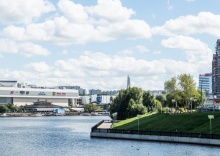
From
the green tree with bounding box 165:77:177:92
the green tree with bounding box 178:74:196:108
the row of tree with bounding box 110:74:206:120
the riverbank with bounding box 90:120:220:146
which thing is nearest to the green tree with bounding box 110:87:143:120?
the row of tree with bounding box 110:74:206:120

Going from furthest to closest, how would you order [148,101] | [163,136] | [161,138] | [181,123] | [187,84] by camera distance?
[187,84], [148,101], [181,123], [161,138], [163,136]

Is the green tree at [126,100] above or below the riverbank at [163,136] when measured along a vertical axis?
above

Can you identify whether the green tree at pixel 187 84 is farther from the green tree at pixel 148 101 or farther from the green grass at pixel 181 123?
the green grass at pixel 181 123

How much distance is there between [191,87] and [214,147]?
306 ft

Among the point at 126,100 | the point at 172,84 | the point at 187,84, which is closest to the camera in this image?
the point at 126,100

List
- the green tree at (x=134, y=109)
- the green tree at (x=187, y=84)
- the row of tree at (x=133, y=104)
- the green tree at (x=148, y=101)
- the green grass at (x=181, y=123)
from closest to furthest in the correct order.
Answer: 1. the green grass at (x=181, y=123)
2. the green tree at (x=134, y=109)
3. the row of tree at (x=133, y=104)
4. the green tree at (x=148, y=101)
5. the green tree at (x=187, y=84)

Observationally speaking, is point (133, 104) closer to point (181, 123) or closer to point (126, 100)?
point (126, 100)

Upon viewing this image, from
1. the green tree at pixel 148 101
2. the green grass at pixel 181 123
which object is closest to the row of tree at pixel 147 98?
the green tree at pixel 148 101

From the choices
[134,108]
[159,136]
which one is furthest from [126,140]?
[134,108]

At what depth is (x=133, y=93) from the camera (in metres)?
148

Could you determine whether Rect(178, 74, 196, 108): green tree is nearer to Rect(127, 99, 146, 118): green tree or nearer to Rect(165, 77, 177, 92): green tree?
Rect(165, 77, 177, 92): green tree

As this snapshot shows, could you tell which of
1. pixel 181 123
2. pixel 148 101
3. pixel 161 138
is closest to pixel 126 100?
pixel 148 101

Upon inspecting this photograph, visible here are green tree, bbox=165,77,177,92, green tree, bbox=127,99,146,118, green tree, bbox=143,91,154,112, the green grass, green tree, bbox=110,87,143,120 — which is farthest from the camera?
green tree, bbox=165,77,177,92

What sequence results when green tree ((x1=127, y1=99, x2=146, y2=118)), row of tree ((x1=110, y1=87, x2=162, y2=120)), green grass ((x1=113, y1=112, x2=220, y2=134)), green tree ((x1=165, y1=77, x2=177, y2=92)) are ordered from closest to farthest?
green grass ((x1=113, y1=112, x2=220, y2=134)) < green tree ((x1=127, y1=99, x2=146, y2=118)) < row of tree ((x1=110, y1=87, x2=162, y2=120)) < green tree ((x1=165, y1=77, x2=177, y2=92))
